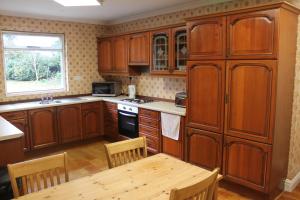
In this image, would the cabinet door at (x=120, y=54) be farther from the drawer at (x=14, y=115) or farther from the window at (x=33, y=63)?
A: the drawer at (x=14, y=115)

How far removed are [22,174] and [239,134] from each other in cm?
218

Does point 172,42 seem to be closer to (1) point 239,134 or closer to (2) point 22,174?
(1) point 239,134

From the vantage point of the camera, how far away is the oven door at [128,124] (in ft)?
14.0

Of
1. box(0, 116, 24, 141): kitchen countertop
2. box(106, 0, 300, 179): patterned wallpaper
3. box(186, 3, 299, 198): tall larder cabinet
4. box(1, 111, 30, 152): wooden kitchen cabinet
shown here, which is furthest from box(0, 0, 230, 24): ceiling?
box(0, 116, 24, 141): kitchen countertop

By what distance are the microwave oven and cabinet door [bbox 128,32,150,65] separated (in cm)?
78

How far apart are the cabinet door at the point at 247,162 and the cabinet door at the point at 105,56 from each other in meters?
3.02

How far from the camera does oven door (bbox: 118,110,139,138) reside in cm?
428

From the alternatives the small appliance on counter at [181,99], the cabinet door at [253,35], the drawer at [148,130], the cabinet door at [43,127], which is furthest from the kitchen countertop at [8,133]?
the cabinet door at [253,35]

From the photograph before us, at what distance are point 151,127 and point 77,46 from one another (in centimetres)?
241

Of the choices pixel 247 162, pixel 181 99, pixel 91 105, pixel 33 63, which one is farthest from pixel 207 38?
pixel 33 63

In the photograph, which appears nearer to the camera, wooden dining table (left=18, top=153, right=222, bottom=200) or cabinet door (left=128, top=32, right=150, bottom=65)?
wooden dining table (left=18, top=153, right=222, bottom=200)

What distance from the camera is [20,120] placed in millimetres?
3963

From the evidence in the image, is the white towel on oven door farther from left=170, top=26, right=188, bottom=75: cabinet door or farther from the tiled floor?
the tiled floor

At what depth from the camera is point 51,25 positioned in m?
4.75
